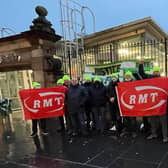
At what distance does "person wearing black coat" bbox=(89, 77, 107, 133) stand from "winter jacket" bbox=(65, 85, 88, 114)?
246mm

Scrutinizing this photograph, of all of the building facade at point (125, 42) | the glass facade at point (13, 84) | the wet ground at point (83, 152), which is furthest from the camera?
the glass facade at point (13, 84)

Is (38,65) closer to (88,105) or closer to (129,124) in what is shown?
(88,105)

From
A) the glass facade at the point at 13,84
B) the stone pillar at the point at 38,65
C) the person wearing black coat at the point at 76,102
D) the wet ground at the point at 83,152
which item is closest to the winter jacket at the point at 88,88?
the person wearing black coat at the point at 76,102

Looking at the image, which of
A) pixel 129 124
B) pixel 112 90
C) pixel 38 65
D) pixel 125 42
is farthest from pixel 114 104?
pixel 125 42

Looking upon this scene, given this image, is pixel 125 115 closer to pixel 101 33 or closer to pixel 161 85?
pixel 161 85

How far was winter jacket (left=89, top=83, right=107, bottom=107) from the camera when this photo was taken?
5723mm

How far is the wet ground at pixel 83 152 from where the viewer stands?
4.05 metres

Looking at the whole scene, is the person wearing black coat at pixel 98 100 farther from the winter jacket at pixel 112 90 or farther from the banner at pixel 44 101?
the banner at pixel 44 101

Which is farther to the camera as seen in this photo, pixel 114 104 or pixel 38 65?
pixel 38 65

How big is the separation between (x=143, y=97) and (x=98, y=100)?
119 centimetres

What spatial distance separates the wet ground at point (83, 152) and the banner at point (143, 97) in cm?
70

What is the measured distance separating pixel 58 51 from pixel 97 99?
14.0 ft

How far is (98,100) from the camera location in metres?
5.74

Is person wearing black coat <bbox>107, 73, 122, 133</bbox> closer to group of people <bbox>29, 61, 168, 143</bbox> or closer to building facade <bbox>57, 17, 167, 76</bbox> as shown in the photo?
group of people <bbox>29, 61, 168, 143</bbox>
